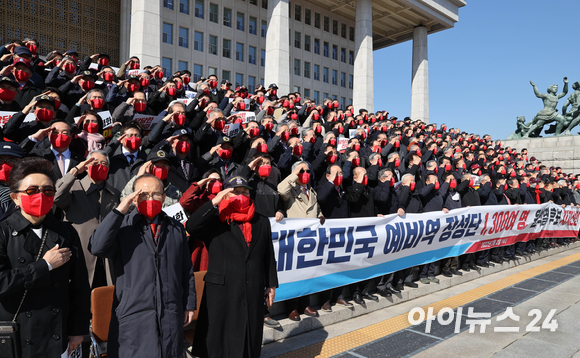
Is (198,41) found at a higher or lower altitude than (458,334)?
higher

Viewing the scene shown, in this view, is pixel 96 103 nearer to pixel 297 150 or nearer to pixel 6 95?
pixel 6 95

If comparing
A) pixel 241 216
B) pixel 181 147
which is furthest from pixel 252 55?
pixel 241 216

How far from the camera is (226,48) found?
39.2 m

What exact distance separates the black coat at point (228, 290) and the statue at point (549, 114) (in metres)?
34.7

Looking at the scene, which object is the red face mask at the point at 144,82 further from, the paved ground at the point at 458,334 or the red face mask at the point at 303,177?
the paved ground at the point at 458,334

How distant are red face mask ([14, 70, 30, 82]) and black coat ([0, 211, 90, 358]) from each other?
6.37m

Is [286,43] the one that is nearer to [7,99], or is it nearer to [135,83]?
[135,83]

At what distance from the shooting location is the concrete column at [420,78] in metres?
43.8

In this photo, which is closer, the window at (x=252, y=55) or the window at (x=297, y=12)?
the window at (x=252, y=55)

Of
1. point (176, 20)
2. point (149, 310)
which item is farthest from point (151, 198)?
point (176, 20)

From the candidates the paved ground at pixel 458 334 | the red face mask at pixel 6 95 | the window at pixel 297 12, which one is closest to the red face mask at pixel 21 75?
the red face mask at pixel 6 95

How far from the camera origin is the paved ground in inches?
188

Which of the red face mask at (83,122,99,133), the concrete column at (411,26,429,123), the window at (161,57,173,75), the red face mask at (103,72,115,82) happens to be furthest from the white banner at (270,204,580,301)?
the concrete column at (411,26,429,123)

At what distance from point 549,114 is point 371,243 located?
105 ft
